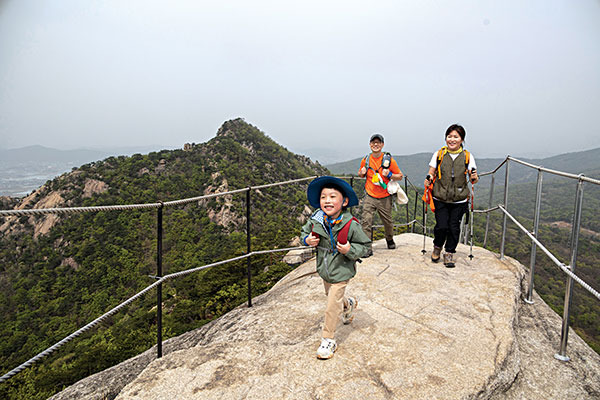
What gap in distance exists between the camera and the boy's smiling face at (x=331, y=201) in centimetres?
227

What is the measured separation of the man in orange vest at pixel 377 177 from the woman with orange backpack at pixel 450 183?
551 mm

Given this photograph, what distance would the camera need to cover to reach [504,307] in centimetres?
295

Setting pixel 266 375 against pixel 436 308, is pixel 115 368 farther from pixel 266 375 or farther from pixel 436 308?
pixel 436 308

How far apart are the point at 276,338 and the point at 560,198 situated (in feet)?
378

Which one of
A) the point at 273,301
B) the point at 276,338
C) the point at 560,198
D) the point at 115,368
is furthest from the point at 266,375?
the point at 560,198

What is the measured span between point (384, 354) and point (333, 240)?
86cm

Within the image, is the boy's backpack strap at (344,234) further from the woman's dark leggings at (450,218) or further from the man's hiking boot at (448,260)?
the man's hiking boot at (448,260)

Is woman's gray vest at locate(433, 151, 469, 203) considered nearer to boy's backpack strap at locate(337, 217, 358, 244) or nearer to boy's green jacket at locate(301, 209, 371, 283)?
boy's green jacket at locate(301, 209, 371, 283)

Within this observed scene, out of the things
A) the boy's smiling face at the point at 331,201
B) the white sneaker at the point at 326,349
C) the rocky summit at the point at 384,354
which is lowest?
the rocky summit at the point at 384,354

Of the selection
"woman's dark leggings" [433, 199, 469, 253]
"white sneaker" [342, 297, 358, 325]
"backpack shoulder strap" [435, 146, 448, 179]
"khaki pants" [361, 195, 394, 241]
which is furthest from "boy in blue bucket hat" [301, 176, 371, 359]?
"khaki pants" [361, 195, 394, 241]

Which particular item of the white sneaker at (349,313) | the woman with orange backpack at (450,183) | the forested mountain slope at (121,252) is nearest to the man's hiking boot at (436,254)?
the woman with orange backpack at (450,183)

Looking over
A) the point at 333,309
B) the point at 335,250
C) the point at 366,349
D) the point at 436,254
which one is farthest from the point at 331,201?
the point at 436,254

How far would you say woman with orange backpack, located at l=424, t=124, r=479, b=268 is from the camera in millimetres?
3906

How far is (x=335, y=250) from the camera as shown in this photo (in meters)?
2.34
